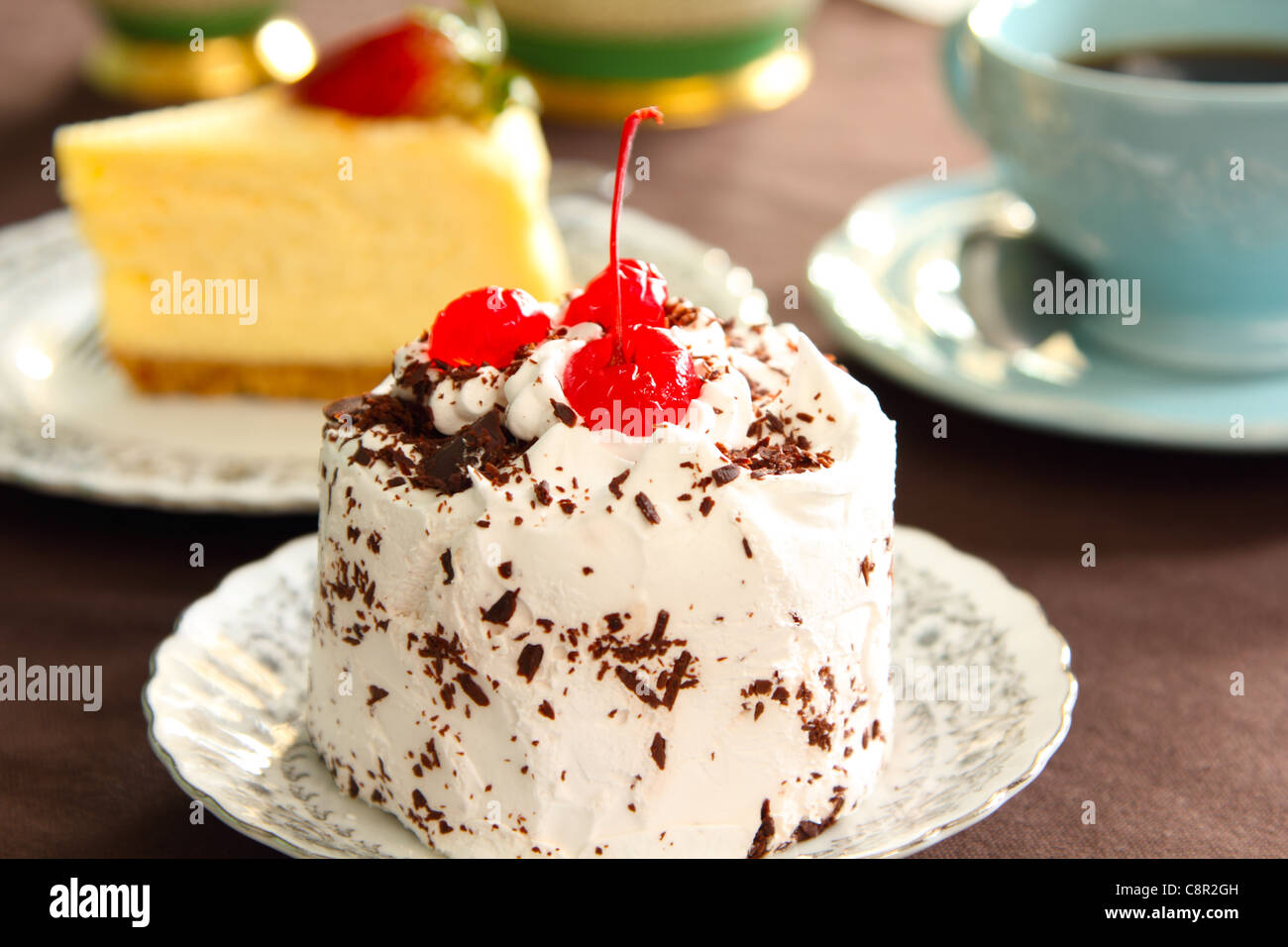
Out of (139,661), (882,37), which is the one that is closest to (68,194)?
(139,661)

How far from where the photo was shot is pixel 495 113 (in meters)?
2.09

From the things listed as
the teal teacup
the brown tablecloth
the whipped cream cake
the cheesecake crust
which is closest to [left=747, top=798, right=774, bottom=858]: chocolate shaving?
the whipped cream cake

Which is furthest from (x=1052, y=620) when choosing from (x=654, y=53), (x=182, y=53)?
(x=182, y=53)

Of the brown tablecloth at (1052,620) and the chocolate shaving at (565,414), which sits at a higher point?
the chocolate shaving at (565,414)

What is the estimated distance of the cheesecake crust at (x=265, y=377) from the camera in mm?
2090

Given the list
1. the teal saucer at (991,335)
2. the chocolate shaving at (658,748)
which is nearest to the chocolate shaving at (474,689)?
the chocolate shaving at (658,748)

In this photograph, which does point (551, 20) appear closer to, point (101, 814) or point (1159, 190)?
point (1159, 190)

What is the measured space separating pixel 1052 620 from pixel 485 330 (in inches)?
26.4

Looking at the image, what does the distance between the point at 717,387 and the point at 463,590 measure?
24 centimetres

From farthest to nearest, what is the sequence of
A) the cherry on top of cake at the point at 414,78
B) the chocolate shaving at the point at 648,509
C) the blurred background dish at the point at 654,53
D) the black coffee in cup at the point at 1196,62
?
the blurred background dish at the point at 654,53
the cherry on top of cake at the point at 414,78
the black coffee in cup at the point at 1196,62
the chocolate shaving at the point at 648,509

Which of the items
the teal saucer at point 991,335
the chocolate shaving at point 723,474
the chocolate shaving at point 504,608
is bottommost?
the teal saucer at point 991,335

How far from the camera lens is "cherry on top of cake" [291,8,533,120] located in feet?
6.77

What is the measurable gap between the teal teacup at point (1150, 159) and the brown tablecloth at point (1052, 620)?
8.1 inches

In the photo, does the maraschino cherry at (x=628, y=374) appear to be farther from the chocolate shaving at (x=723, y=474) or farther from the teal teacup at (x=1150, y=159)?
the teal teacup at (x=1150, y=159)
